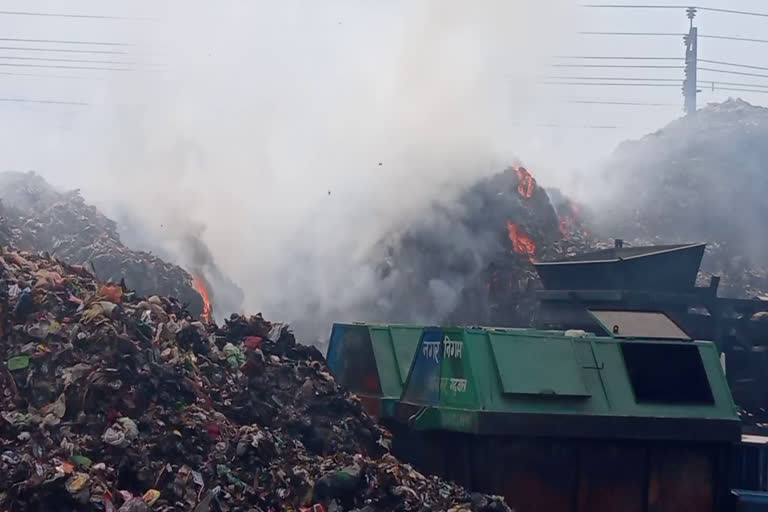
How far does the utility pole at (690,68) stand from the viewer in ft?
155

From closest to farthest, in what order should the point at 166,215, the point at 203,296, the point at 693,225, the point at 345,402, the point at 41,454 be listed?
the point at 41,454 → the point at 345,402 → the point at 203,296 → the point at 166,215 → the point at 693,225

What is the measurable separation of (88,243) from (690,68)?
102 ft

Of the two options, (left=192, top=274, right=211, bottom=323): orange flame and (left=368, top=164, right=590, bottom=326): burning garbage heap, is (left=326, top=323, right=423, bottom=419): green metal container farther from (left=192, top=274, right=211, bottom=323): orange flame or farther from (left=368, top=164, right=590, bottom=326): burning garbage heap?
(left=368, top=164, right=590, bottom=326): burning garbage heap

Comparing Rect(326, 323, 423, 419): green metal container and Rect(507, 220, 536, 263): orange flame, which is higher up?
Rect(507, 220, 536, 263): orange flame

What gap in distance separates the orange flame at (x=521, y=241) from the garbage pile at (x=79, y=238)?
790 centimetres

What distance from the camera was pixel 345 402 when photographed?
10.4 metres

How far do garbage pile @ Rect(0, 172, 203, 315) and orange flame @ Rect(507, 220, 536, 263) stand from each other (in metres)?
7.90

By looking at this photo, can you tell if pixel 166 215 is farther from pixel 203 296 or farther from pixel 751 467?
pixel 751 467

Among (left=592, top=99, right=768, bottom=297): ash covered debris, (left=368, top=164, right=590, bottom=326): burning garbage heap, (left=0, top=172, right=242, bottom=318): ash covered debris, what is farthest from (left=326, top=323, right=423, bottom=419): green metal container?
(left=592, top=99, right=768, bottom=297): ash covered debris

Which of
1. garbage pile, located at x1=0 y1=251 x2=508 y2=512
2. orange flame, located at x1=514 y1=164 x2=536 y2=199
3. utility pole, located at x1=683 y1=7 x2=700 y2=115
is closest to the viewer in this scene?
garbage pile, located at x1=0 y1=251 x2=508 y2=512

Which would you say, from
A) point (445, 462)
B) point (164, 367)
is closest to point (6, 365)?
point (164, 367)

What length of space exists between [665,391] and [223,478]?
3729 mm

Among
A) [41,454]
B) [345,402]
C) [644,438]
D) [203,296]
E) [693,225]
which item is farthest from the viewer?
[693,225]

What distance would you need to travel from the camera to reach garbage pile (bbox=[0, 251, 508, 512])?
8570 mm
